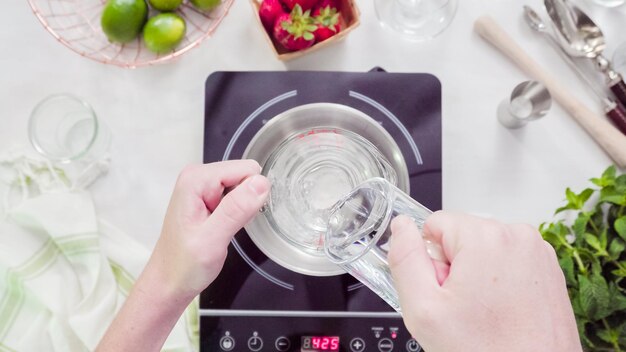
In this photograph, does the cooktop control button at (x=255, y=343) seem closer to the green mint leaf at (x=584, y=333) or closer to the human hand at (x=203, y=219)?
the human hand at (x=203, y=219)

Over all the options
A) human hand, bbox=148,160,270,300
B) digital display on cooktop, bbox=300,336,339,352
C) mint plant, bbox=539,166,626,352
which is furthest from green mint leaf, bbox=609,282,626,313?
human hand, bbox=148,160,270,300

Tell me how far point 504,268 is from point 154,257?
0.37 m

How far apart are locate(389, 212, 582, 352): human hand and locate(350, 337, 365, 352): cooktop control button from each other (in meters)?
0.26

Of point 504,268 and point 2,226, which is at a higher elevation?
point 504,268

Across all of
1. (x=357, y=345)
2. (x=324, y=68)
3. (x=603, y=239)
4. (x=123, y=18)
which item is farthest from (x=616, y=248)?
(x=123, y=18)

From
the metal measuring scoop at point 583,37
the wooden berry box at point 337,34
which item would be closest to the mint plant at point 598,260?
the metal measuring scoop at point 583,37

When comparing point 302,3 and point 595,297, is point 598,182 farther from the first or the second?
point 302,3

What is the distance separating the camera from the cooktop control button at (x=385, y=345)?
0.81 m

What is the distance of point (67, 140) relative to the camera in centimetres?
91

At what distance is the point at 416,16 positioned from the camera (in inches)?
36.6


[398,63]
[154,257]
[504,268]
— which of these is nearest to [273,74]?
[398,63]

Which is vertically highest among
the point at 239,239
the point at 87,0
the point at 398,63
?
the point at 87,0

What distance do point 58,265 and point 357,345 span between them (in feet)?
1.38

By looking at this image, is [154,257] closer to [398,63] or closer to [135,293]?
[135,293]
